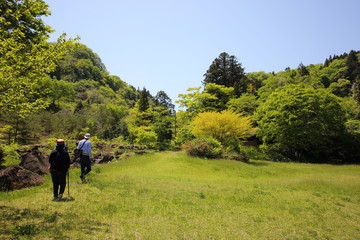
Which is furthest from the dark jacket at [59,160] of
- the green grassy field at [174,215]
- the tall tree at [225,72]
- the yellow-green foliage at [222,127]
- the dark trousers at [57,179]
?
the tall tree at [225,72]

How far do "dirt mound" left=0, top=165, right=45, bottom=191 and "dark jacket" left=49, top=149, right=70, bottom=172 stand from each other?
2302mm

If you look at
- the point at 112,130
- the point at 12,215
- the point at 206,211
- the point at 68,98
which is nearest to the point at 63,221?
the point at 12,215

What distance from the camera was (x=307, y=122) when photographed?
1102 inches

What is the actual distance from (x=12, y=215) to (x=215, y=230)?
518 cm

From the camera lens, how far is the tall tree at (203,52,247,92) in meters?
56.1

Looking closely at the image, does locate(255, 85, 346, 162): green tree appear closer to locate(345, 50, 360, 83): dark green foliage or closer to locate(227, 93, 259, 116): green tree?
locate(227, 93, 259, 116): green tree

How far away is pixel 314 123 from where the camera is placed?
27734 millimetres

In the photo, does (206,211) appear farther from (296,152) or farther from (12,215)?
(296,152)

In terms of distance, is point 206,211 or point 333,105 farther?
point 333,105

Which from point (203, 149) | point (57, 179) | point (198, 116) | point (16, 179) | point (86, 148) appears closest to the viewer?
point (57, 179)

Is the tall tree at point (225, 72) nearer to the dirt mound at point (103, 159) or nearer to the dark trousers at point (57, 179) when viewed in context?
the dirt mound at point (103, 159)

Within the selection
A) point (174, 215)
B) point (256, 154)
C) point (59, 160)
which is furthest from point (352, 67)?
point (59, 160)

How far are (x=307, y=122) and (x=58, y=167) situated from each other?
30.1 metres

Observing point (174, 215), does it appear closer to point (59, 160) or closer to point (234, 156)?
point (59, 160)
